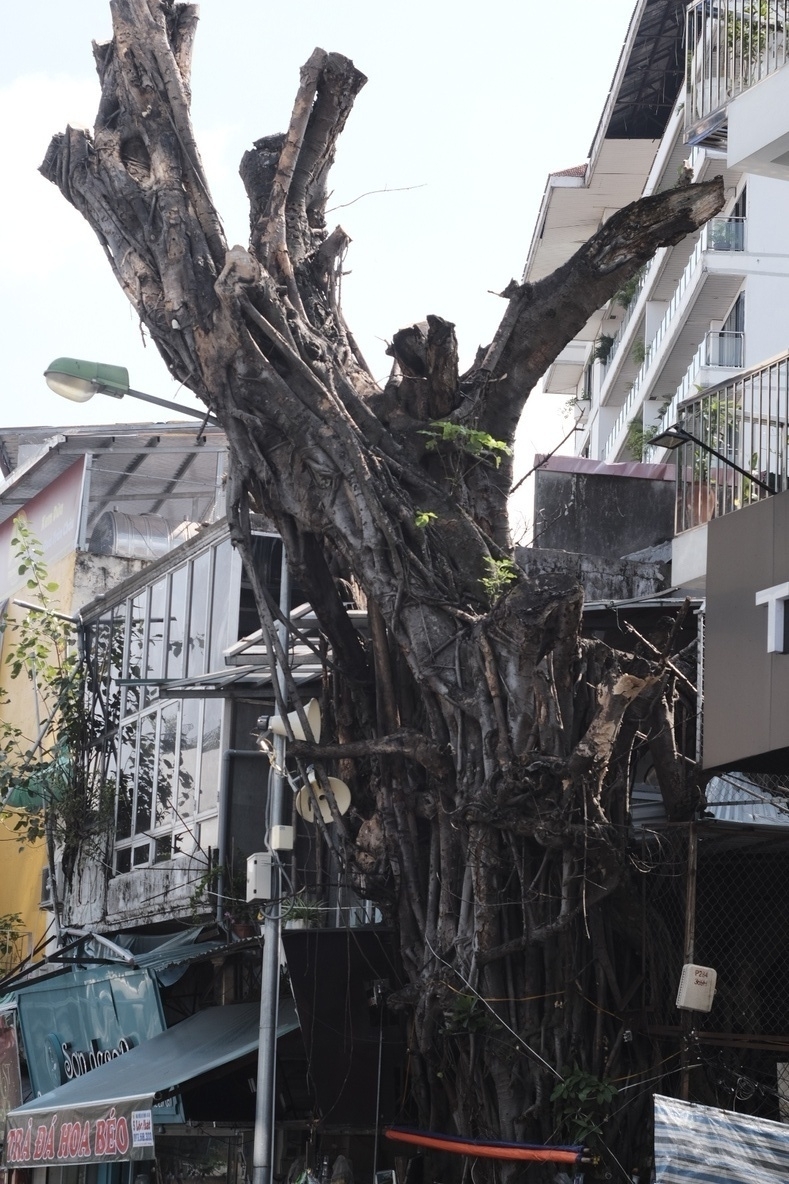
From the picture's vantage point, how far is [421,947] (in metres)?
10.6

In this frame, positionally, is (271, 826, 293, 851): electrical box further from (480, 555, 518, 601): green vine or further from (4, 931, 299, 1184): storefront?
(480, 555, 518, 601): green vine

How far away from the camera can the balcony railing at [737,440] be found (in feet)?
33.8

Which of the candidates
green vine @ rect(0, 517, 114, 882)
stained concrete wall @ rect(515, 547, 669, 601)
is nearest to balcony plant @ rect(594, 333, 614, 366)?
green vine @ rect(0, 517, 114, 882)

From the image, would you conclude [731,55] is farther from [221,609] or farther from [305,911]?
[305,911]

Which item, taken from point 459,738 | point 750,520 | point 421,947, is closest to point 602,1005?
point 421,947

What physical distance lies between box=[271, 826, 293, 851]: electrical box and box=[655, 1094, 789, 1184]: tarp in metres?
4.54

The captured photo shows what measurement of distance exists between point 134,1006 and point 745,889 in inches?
261

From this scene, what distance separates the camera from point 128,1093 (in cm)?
1209

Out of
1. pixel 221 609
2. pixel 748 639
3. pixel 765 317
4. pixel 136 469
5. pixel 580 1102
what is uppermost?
pixel 765 317

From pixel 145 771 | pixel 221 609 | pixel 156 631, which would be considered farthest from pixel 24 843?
pixel 221 609

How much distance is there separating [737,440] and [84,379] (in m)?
5.32

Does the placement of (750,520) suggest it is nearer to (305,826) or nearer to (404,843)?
(404,843)

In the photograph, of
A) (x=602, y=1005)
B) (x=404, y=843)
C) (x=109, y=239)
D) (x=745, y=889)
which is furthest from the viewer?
(x=109, y=239)

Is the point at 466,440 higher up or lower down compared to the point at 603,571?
higher up
